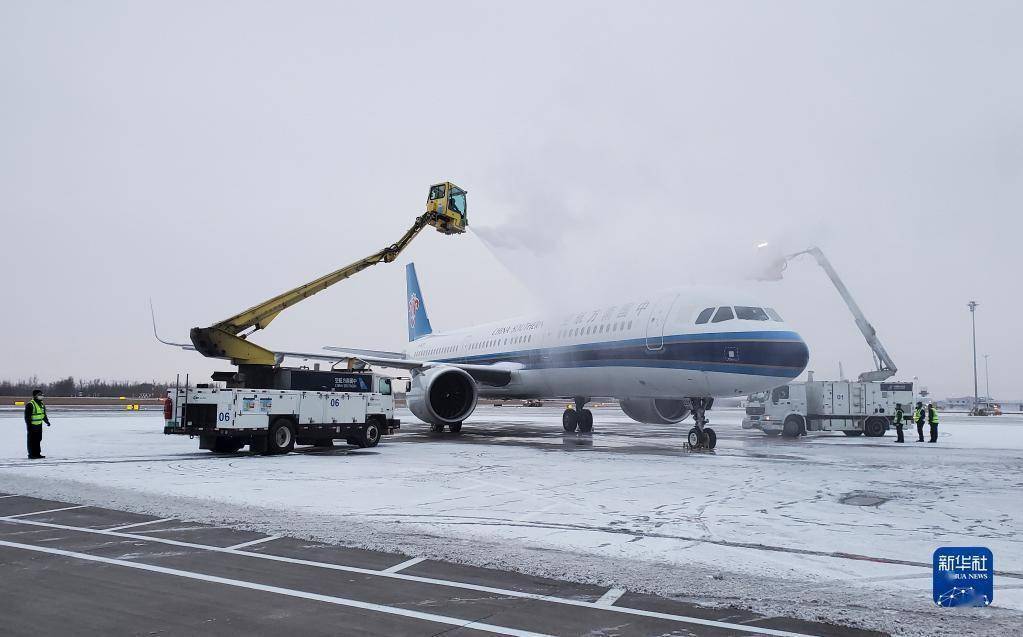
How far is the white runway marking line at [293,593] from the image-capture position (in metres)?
4.70

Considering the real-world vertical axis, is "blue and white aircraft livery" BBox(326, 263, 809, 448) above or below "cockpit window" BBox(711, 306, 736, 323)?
below

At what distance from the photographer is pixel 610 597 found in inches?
215

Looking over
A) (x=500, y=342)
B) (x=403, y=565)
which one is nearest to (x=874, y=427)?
(x=500, y=342)

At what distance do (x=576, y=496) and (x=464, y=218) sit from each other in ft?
40.6

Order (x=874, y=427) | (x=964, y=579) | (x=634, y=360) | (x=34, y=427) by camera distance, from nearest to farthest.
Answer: (x=964, y=579) → (x=34, y=427) → (x=634, y=360) → (x=874, y=427)

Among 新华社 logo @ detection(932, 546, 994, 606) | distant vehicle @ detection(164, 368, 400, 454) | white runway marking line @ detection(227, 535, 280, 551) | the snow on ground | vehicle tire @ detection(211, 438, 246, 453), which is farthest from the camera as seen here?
vehicle tire @ detection(211, 438, 246, 453)

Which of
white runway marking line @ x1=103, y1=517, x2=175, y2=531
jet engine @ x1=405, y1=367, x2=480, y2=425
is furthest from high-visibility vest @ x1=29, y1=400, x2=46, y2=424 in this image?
jet engine @ x1=405, y1=367, x2=480, y2=425

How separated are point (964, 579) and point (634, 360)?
14.9m

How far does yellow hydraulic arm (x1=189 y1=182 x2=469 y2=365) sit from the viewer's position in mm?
18438

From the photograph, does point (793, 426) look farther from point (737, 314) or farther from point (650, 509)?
point (650, 509)

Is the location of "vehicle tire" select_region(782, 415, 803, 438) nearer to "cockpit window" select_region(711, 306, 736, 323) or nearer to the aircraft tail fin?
"cockpit window" select_region(711, 306, 736, 323)

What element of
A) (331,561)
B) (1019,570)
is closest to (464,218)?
(331,561)

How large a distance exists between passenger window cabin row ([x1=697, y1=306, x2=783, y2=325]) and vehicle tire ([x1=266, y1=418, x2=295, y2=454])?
10850mm

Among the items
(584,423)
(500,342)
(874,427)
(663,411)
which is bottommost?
(874,427)
